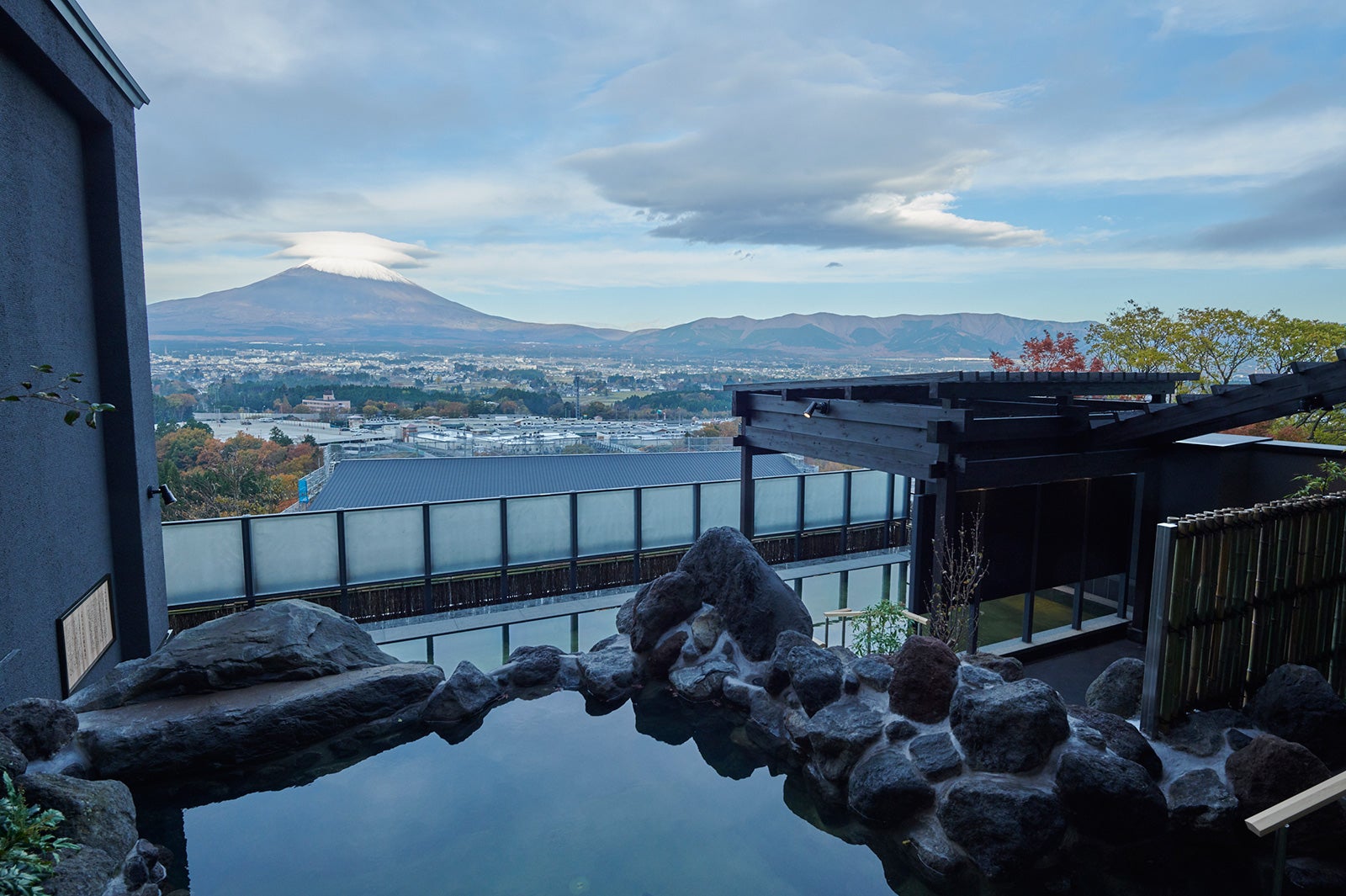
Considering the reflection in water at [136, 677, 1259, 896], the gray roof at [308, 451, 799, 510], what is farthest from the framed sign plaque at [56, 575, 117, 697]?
the gray roof at [308, 451, 799, 510]

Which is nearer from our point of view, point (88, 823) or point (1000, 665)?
point (88, 823)

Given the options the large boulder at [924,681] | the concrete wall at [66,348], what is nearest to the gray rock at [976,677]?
the large boulder at [924,681]

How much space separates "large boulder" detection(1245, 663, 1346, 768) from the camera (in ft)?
14.8

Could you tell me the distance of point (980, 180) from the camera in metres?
22.2

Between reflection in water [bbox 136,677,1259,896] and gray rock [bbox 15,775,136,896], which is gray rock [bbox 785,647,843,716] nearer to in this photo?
reflection in water [bbox 136,677,1259,896]

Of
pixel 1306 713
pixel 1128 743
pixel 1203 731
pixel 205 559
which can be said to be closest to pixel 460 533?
pixel 205 559

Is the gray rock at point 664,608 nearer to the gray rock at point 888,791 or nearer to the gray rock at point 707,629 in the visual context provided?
the gray rock at point 707,629

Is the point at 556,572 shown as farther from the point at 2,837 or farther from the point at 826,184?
the point at 826,184

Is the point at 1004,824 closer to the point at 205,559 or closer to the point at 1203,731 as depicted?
the point at 1203,731

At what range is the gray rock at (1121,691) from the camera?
5105 mm

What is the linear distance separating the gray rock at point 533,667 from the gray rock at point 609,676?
0.27m

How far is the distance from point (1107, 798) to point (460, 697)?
4.80 metres

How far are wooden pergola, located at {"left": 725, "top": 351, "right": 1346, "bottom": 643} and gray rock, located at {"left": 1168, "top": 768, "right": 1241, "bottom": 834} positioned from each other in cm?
301

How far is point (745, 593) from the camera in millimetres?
6691
